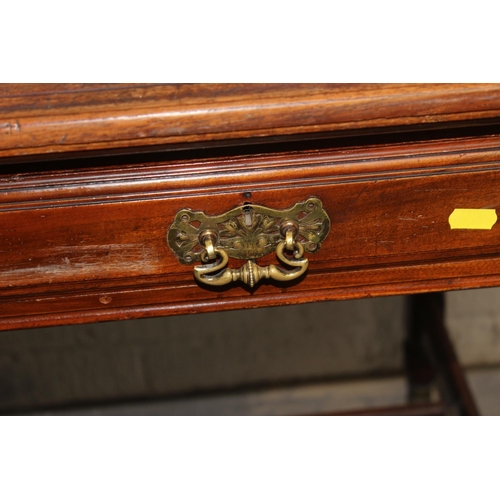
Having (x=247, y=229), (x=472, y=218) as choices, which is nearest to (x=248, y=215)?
(x=247, y=229)

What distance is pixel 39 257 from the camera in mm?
562

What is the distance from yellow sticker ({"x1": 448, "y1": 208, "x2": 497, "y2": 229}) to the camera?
568mm

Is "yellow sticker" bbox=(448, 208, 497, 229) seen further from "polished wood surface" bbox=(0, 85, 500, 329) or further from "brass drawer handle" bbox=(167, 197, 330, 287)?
"brass drawer handle" bbox=(167, 197, 330, 287)

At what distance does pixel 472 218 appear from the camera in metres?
0.57

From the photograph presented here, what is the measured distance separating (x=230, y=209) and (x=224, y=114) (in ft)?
0.33

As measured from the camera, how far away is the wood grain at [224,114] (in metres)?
0.47

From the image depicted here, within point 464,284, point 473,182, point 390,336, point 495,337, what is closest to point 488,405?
point 495,337

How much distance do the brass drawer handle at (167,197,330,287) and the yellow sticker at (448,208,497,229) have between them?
121 mm

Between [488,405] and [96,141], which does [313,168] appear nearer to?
[96,141]

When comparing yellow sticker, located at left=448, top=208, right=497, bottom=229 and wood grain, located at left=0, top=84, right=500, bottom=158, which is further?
yellow sticker, located at left=448, top=208, right=497, bottom=229

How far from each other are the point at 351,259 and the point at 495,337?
39.8 inches

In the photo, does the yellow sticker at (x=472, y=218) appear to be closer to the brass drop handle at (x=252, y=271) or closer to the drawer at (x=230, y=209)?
the drawer at (x=230, y=209)

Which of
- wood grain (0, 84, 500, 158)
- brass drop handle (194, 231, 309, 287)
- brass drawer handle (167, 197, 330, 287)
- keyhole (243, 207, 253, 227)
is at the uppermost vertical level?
wood grain (0, 84, 500, 158)

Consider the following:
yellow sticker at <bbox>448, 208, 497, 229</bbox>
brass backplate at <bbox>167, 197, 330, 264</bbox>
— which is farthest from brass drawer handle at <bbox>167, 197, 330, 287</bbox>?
yellow sticker at <bbox>448, 208, 497, 229</bbox>
